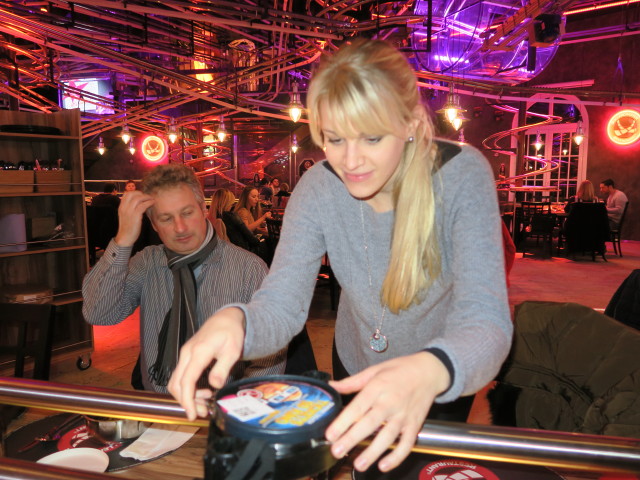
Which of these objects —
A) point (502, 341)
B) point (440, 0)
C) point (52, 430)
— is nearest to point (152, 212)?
point (52, 430)

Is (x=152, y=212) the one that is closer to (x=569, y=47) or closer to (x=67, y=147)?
(x=67, y=147)

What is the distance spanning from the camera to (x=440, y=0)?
5.89 m

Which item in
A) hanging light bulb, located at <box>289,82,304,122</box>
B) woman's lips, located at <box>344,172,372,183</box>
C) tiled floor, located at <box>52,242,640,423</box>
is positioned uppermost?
hanging light bulb, located at <box>289,82,304,122</box>

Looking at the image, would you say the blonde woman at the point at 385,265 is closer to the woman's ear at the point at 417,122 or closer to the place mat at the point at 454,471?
the woman's ear at the point at 417,122

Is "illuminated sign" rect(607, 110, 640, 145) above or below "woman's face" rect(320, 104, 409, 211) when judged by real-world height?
above

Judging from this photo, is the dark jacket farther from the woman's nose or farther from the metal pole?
the metal pole

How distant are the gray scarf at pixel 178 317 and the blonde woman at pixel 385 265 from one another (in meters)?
0.88

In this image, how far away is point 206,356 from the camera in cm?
73

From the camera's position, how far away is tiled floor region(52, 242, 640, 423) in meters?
4.09

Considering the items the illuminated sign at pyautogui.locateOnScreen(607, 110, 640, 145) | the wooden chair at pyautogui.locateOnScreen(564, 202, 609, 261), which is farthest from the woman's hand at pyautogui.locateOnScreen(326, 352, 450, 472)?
the illuminated sign at pyautogui.locateOnScreen(607, 110, 640, 145)

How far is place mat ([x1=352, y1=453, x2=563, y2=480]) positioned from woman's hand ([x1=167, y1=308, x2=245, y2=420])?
509mm

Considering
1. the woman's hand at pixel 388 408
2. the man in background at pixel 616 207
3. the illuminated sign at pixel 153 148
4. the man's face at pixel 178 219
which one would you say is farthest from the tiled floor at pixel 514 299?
the illuminated sign at pixel 153 148

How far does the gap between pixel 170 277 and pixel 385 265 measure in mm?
1268

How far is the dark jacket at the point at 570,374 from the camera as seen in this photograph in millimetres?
1463
